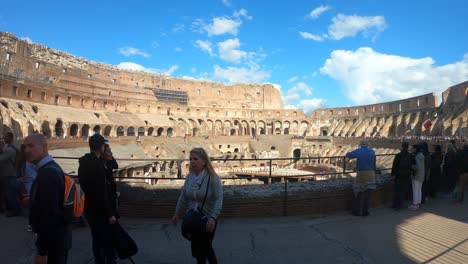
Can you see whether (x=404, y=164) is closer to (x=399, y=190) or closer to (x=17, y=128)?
(x=399, y=190)

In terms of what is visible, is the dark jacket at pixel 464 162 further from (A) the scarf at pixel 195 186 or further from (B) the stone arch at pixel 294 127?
(B) the stone arch at pixel 294 127

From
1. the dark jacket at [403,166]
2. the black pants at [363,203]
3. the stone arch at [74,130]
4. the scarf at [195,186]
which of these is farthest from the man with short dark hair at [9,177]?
the stone arch at [74,130]

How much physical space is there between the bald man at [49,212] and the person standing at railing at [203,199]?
3.60 ft

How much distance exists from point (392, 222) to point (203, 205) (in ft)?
12.3

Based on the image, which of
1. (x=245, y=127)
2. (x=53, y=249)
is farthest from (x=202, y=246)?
(x=245, y=127)

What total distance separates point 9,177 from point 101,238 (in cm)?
337

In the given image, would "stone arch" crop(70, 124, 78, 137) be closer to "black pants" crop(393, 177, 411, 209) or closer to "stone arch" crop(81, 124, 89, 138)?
"stone arch" crop(81, 124, 89, 138)

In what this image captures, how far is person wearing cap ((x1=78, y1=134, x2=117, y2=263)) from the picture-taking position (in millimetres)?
3129

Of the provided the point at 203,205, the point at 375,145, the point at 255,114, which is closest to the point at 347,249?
the point at 203,205

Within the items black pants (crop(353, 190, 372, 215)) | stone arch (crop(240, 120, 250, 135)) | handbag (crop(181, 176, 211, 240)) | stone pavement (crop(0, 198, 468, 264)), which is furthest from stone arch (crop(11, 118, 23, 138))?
stone arch (crop(240, 120, 250, 135))

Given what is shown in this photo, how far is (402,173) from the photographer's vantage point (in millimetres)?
5887

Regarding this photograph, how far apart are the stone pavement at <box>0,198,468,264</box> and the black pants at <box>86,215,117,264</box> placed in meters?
0.46

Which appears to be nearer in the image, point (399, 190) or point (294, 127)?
point (399, 190)

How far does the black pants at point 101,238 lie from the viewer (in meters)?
3.21
